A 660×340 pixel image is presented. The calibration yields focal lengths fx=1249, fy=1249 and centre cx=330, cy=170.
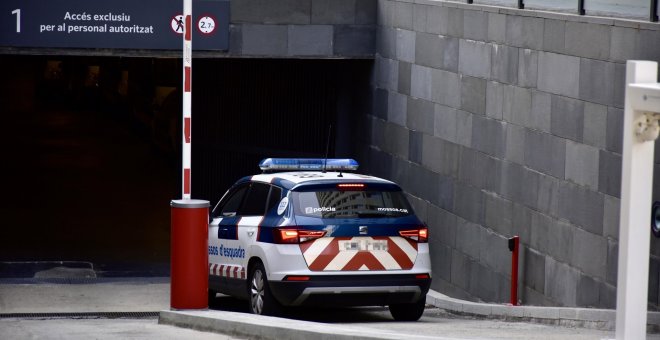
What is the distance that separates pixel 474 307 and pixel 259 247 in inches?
91.2

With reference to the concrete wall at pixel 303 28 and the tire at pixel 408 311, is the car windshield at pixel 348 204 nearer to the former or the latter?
the tire at pixel 408 311

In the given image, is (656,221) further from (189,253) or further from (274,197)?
(189,253)

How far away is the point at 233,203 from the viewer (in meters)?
13.5

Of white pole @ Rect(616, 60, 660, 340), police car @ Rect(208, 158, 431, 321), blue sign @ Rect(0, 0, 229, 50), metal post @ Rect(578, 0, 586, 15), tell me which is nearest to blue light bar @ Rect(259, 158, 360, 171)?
police car @ Rect(208, 158, 431, 321)

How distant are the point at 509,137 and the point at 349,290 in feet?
8.56

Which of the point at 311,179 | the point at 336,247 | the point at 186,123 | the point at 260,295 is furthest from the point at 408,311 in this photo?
the point at 186,123

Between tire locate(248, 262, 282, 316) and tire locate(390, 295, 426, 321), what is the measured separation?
127cm

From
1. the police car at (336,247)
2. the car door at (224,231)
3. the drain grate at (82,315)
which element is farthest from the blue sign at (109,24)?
the police car at (336,247)

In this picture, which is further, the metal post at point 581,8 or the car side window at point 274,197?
the car side window at point 274,197

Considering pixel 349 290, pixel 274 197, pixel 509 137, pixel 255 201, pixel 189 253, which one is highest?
pixel 509 137

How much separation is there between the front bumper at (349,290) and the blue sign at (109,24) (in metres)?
6.00

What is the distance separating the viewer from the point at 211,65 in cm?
2083

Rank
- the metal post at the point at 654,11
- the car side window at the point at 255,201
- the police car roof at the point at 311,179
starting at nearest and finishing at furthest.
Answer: the metal post at the point at 654,11 < the police car roof at the point at 311,179 < the car side window at the point at 255,201

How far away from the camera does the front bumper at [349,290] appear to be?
11.4 meters
